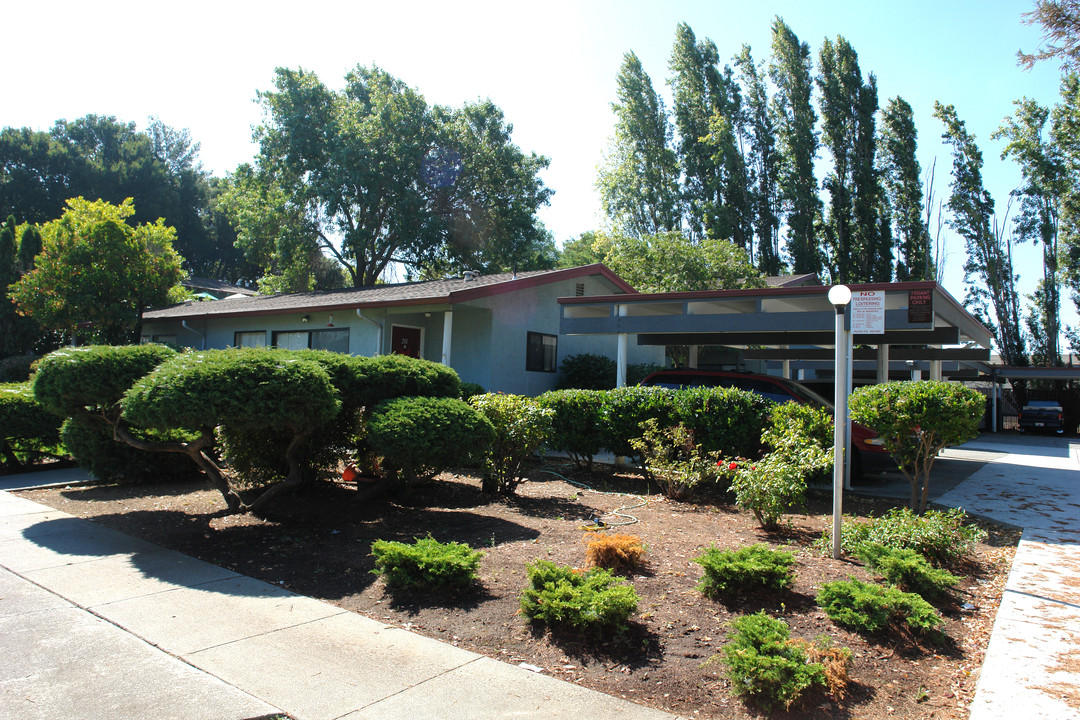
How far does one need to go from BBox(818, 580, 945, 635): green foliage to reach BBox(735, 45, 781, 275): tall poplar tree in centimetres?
3295

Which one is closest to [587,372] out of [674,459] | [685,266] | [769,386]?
[769,386]

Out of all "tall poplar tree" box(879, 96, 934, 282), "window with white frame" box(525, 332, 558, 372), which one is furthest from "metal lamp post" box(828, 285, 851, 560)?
"tall poplar tree" box(879, 96, 934, 282)

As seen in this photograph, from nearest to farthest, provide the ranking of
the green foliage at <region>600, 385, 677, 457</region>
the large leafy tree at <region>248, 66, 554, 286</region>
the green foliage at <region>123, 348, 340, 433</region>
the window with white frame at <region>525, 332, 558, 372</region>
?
the green foliage at <region>123, 348, 340, 433</region> < the green foliage at <region>600, 385, 677, 457</region> < the window with white frame at <region>525, 332, 558, 372</region> < the large leafy tree at <region>248, 66, 554, 286</region>

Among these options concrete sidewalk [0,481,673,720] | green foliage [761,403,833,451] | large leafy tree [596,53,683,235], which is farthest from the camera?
large leafy tree [596,53,683,235]

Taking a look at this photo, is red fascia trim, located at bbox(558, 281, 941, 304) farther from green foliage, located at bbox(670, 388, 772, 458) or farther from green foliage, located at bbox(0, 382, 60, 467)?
green foliage, located at bbox(0, 382, 60, 467)

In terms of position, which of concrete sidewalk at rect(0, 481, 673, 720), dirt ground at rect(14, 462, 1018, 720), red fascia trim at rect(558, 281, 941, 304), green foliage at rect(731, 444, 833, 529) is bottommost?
concrete sidewalk at rect(0, 481, 673, 720)

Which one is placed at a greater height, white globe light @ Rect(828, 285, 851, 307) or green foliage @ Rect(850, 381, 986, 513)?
white globe light @ Rect(828, 285, 851, 307)

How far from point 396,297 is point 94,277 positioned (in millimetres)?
10768

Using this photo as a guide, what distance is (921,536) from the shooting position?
533cm

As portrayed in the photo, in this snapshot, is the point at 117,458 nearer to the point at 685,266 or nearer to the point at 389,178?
the point at 685,266

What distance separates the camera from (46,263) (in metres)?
A: 19.4

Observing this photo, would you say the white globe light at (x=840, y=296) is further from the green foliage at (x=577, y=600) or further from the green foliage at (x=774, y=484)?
the green foliage at (x=577, y=600)

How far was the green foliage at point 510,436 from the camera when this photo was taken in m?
7.98

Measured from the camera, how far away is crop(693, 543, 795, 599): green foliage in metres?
4.44
